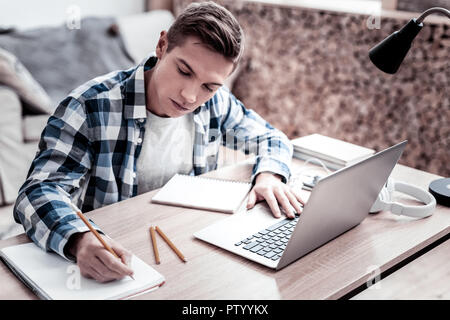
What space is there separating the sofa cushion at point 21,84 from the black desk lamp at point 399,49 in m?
2.08

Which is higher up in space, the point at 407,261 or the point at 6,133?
the point at 407,261

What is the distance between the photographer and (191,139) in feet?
4.99

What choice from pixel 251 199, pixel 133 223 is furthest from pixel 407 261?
pixel 133 223

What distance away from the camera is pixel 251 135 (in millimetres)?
1577

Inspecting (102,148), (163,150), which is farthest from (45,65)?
(102,148)

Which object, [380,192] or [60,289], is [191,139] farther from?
[60,289]

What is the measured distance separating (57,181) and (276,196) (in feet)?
1.68

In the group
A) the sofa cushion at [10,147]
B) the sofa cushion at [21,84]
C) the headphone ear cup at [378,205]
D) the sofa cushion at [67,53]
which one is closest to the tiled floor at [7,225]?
the sofa cushion at [10,147]

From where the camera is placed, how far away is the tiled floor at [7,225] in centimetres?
234

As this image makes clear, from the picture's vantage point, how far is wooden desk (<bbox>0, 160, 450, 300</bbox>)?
0.89 metres

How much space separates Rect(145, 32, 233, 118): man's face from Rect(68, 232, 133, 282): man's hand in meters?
0.44

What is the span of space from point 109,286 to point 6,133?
81.8 inches

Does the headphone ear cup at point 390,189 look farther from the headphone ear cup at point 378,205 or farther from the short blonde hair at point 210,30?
the short blonde hair at point 210,30

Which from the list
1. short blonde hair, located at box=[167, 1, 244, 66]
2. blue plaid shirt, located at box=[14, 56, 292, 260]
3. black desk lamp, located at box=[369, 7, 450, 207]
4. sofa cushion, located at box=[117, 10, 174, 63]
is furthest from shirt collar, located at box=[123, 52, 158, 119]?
sofa cushion, located at box=[117, 10, 174, 63]
